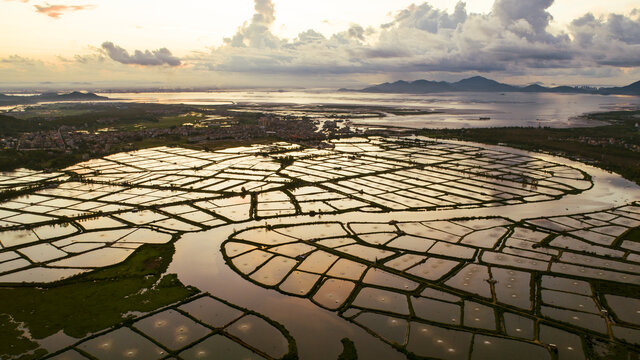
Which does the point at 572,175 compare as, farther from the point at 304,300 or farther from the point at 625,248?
the point at 304,300

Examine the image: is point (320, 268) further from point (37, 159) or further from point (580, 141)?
point (580, 141)

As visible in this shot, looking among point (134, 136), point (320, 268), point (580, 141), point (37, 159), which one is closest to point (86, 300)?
point (320, 268)

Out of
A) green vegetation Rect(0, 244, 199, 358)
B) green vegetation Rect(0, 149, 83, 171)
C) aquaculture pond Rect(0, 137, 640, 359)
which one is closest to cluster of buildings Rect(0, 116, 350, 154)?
green vegetation Rect(0, 149, 83, 171)

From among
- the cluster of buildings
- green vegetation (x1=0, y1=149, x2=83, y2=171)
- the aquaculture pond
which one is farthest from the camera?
the cluster of buildings

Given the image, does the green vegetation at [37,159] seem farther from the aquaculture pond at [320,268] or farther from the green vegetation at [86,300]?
the green vegetation at [86,300]

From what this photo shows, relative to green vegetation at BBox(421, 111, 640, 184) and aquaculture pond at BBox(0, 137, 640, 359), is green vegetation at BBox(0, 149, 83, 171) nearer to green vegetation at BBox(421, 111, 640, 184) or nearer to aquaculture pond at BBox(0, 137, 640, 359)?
aquaculture pond at BBox(0, 137, 640, 359)

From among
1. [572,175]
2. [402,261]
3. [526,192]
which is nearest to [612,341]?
[402,261]

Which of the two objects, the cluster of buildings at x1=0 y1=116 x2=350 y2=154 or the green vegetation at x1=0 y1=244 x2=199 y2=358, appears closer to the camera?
the green vegetation at x1=0 y1=244 x2=199 y2=358
